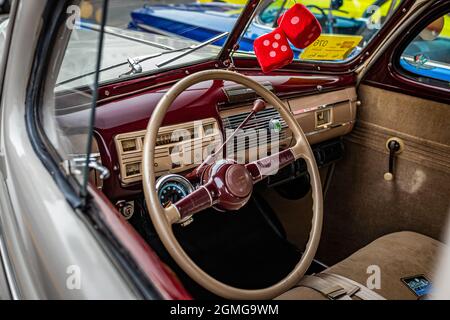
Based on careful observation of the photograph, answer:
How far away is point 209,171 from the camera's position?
1567 millimetres

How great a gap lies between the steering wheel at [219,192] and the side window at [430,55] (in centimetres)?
95

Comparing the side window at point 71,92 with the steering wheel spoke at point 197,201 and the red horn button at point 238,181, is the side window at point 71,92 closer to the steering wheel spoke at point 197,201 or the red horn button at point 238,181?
the steering wheel spoke at point 197,201

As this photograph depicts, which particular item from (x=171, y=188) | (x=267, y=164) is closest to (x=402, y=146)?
(x=267, y=164)

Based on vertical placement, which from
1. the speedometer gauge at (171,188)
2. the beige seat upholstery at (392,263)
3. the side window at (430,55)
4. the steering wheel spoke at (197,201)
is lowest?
the beige seat upholstery at (392,263)

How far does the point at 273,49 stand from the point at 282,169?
1.88ft

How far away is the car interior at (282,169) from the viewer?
4.91ft

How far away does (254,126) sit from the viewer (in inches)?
77.3

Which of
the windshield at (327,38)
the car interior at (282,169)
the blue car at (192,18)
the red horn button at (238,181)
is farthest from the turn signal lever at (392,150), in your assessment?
the blue car at (192,18)

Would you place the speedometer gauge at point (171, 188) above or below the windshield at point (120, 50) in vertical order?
below

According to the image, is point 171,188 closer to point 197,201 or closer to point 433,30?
point 197,201

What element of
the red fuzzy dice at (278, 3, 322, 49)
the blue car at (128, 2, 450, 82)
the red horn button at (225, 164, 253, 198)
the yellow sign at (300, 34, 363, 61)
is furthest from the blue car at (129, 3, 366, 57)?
the red horn button at (225, 164, 253, 198)

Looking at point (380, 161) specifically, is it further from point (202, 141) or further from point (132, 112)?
point (132, 112)
